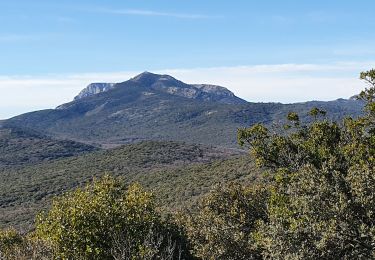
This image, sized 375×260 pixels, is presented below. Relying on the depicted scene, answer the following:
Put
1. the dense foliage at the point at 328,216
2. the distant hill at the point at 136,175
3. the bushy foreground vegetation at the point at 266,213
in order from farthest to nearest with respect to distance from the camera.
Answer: the distant hill at the point at 136,175 → the bushy foreground vegetation at the point at 266,213 → the dense foliage at the point at 328,216

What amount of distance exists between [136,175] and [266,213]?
336 feet

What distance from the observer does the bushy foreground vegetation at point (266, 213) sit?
62.5ft

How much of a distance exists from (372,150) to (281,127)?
332 inches

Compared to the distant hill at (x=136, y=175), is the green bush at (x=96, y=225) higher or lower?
higher

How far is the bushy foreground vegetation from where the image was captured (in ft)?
62.5

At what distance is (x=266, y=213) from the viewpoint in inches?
1089

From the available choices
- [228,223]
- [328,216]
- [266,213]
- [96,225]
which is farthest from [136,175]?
[328,216]

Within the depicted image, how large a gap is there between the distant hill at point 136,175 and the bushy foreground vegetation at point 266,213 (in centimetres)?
3994

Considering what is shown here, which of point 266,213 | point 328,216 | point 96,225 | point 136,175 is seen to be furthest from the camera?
point 136,175

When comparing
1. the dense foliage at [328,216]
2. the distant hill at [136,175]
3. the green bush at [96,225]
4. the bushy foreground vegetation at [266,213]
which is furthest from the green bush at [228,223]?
the distant hill at [136,175]

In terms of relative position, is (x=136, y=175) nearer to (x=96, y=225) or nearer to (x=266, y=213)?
(x=266, y=213)

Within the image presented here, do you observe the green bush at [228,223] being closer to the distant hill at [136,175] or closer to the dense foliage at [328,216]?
the dense foliage at [328,216]

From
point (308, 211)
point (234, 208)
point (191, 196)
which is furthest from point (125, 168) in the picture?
point (308, 211)

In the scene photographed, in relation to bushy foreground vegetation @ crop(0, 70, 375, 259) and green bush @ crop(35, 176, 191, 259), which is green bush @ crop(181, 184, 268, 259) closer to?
bushy foreground vegetation @ crop(0, 70, 375, 259)
